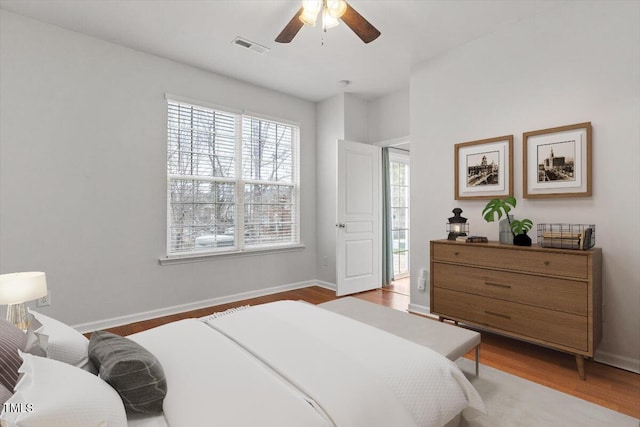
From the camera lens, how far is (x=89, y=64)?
308cm

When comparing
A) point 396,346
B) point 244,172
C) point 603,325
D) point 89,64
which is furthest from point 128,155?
point 603,325

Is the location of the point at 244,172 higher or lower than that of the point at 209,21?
lower

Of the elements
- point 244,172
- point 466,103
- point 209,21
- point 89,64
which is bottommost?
point 244,172

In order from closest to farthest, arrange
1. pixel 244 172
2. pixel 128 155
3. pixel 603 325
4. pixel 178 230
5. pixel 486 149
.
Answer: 1. pixel 603 325
2. pixel 486 149
3. pixel 128 155
4. pixel 178 230
5. pixel 244 172

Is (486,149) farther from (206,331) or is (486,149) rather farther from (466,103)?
(206,331)

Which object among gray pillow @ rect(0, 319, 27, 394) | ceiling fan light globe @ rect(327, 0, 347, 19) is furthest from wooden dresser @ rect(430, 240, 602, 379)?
gray pillow @ rect(0, 319, 27, 394)

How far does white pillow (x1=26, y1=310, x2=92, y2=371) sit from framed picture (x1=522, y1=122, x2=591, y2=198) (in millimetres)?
3220

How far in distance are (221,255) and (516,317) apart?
10.2ft

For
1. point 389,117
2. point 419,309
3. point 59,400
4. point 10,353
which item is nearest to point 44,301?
point 10,353

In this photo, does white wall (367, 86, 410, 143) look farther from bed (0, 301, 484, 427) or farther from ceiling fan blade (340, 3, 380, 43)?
bed (0, 301, 484, 427)

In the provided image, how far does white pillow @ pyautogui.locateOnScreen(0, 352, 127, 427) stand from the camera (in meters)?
0.72

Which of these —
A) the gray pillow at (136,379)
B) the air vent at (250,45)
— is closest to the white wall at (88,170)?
the air vent at (250,45)

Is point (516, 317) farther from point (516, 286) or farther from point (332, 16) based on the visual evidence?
point (332, 16)

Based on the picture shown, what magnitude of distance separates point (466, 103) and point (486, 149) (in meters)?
0.53
